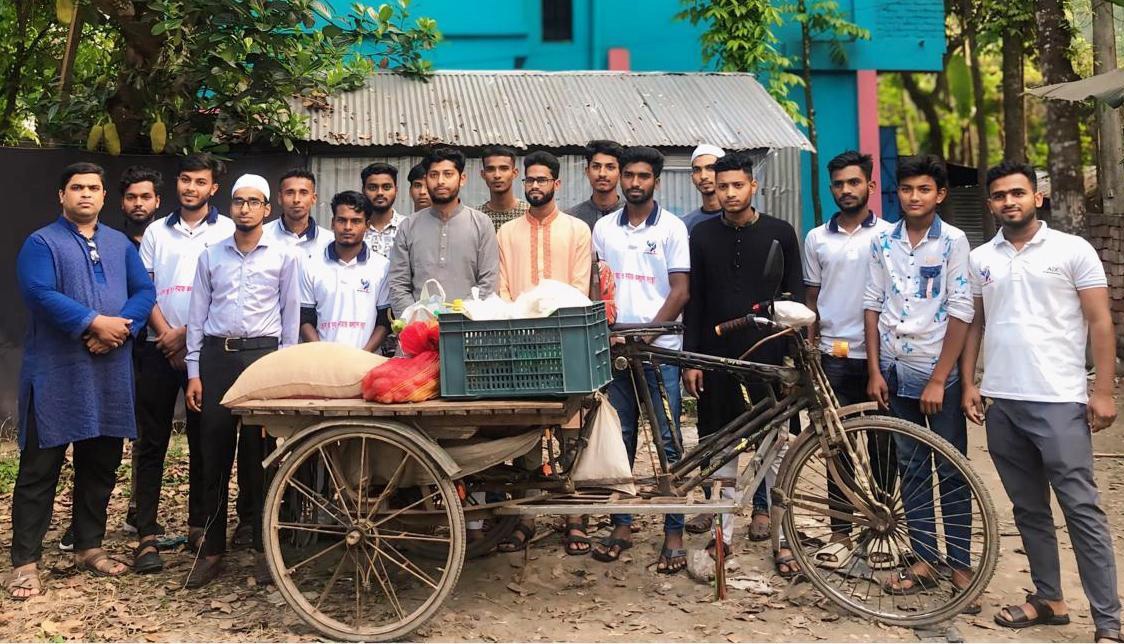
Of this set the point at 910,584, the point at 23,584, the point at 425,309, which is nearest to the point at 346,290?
the point at 425,309

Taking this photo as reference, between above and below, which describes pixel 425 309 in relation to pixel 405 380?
above

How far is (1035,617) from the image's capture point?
4355 mm

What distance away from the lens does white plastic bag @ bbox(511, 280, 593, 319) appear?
13.7ft

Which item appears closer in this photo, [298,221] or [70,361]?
[70,361]

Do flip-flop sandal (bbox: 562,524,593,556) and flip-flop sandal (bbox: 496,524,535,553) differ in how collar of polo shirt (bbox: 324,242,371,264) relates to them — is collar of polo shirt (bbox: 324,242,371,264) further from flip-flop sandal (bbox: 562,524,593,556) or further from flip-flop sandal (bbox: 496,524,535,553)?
flip-flop sandal (bbox: 562,524,593,556)

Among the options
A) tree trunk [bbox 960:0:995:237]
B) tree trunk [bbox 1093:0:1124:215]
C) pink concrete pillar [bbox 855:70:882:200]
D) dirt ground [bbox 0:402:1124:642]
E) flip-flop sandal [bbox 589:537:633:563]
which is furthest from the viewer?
tree trunk [bbox 960:0:995:237]

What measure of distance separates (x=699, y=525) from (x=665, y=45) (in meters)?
8.01

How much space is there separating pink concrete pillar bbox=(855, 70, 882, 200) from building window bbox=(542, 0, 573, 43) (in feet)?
11.8

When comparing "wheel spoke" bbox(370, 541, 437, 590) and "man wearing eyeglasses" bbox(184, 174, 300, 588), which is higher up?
"man wearing eyeglasses" bbox(184, 174, 300, 588)

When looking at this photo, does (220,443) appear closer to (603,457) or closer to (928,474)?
(603,457)

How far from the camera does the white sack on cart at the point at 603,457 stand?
14.5 feet

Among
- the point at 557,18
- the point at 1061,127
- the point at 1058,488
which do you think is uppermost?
the point at 557,18

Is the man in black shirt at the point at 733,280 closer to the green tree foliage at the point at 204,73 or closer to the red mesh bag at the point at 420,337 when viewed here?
the red mesh bag at the point at 420,337

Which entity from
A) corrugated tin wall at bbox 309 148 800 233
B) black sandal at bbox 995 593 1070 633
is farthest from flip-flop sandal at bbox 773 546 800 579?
corrugated tin wall at bbox 309 148 800 233
